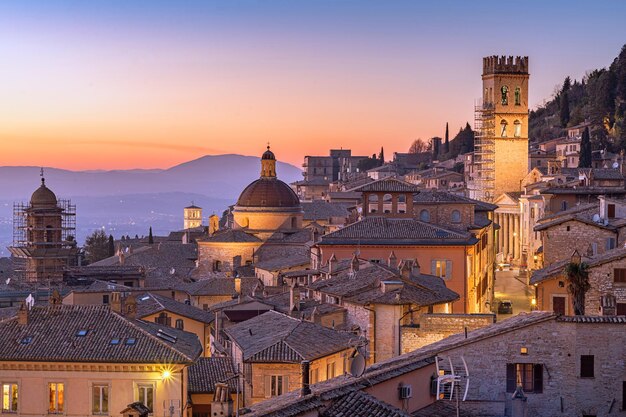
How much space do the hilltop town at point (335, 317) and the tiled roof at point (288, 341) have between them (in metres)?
0.10

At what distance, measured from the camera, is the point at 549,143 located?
12925cm

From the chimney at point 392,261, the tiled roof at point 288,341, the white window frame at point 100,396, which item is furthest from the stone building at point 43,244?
the white window frame at point 100,396

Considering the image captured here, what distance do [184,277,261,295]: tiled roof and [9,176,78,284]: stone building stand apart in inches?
503

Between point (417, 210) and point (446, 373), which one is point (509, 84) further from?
point (446, 373)

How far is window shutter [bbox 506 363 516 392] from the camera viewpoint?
26.0m

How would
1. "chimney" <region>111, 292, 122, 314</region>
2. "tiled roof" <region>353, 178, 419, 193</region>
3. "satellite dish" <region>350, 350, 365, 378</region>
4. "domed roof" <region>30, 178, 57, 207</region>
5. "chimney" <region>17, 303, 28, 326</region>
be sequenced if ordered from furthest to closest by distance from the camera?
1. "domed roof" <region>30, 178, 57, 207</region>
2. "tiled roof" <region>353, 178, 419, 193</region>
3. "chimney" <region>111, 292, 122, 314</region>
4. "chimney" <region>17, 303, 28, 326</region>
5. "satellite dish" <region>350, 350, 365, 378</region>

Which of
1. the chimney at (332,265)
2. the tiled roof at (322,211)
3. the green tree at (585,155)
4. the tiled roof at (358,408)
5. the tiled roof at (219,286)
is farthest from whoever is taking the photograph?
the green tree at (585,155)

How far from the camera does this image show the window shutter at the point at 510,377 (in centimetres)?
2595

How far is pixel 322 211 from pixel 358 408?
243ft

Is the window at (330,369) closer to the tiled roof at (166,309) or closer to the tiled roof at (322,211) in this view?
the tiled roof at (166,309)

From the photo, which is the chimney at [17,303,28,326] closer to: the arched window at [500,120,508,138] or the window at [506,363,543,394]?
the window at [506,363,543,394]

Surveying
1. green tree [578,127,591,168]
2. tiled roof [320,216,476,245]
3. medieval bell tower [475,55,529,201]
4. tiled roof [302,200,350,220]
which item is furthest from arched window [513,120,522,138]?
tiled roof [320,216,476,245]

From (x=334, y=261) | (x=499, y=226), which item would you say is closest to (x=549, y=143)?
(x=499, y=226)

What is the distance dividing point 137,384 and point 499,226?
61.0 m
